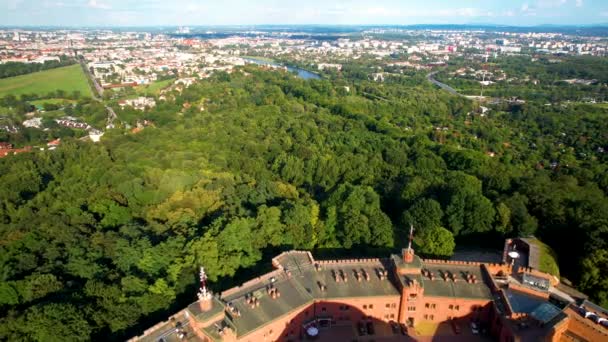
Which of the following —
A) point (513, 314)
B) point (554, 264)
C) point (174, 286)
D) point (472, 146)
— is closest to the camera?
point (513, 314)

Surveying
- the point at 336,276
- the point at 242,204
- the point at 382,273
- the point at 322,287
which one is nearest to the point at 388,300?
the point at 382,273

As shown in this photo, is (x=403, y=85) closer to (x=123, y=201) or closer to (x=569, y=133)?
(x=569, y=133)

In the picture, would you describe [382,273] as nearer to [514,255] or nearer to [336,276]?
[336,276]

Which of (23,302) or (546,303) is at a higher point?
(546,303)

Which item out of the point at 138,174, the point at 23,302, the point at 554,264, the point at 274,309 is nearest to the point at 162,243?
the point at 23,302

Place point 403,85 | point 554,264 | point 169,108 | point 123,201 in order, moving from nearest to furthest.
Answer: point 554,264
point 123,201
point 169,108
point 403,85

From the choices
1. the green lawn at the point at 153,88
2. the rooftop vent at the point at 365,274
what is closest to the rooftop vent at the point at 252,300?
the rooftop vent at the point at 365,274

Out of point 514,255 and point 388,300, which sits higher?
point 514,255
